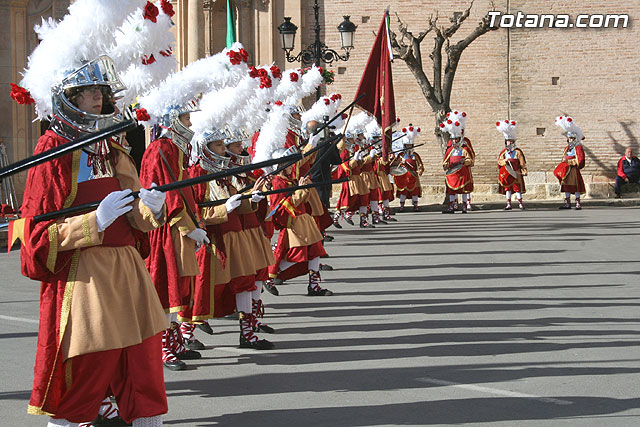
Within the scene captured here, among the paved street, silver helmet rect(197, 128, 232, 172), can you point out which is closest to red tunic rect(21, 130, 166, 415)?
the paved street

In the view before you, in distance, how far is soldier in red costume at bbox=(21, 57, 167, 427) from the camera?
15.7 feet

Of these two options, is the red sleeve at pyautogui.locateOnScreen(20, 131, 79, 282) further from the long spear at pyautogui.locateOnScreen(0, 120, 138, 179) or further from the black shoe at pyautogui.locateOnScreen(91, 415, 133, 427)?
the black shoe at pyautogui.locateOnScreen(91, 415, 133, 427)

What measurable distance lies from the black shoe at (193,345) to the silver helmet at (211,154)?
145 centimetres

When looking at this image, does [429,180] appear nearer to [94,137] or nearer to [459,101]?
[459,101]

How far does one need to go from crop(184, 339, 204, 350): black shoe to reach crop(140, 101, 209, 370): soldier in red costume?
21.6 inches

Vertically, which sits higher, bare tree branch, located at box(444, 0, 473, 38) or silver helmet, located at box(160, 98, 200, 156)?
bare tree branch, located at box(444, 0, 473, 38)

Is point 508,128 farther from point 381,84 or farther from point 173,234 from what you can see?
point 173,234

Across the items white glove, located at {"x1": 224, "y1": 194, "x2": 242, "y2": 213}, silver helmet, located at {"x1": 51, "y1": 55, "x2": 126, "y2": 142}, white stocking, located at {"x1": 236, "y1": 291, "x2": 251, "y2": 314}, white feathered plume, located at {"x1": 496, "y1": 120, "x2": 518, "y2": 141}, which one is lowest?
white stocking, located at {"x1": 236, "y1": 291, "x2": 251, "y2": 314}

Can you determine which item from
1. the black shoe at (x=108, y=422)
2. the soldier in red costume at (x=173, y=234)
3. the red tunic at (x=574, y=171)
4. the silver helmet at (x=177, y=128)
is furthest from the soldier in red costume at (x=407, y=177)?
the black shoe at (x=108, y=422)

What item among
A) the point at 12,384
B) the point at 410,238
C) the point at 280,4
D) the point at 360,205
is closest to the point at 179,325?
the point at 12,384

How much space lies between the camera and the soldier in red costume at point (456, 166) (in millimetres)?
25344

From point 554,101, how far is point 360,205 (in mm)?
12945

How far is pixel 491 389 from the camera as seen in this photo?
6629 millimetres

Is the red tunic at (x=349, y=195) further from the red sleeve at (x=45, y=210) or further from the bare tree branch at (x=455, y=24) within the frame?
the red sleeve at (x=45, y=210)
